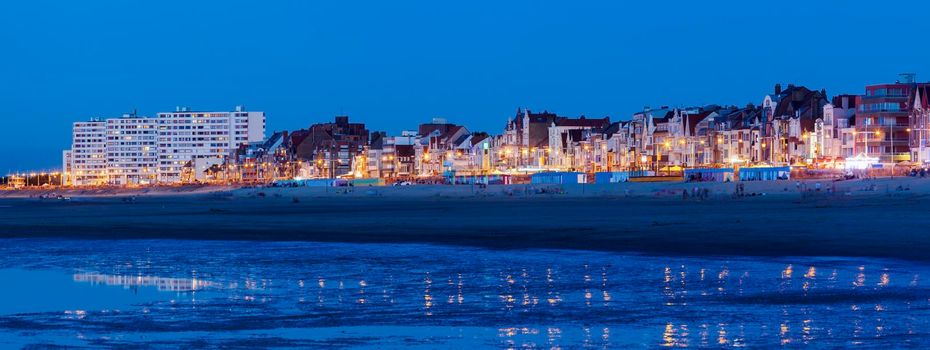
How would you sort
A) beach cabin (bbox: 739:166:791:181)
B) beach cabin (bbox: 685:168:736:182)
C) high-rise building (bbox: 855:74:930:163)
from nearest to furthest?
beach cabin (bbox: 739:166:791:181) < beach cabin (bbox: 685:168:736:182) < high-rise building (bbox: 855:74:930:163)

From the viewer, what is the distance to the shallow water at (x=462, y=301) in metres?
13.5

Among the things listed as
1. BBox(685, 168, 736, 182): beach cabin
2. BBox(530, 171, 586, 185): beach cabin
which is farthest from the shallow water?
BBox(530, 171, 586, 185): beach cabin

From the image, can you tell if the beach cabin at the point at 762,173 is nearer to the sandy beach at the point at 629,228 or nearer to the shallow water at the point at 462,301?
the sandy beach at the point at 629,228

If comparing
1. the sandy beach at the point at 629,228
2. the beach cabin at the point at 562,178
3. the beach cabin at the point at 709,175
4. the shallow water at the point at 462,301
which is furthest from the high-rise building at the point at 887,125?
the shallow water at the point at 462,301

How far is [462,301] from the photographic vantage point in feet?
55.6

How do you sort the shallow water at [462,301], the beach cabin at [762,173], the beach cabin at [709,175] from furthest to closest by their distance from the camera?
the beach cabin at [709,175]
the beach cabin at [762,173]
the shallow water at [462,301]

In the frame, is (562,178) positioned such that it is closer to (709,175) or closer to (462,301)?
(709,175)

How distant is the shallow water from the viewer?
13.5 metres

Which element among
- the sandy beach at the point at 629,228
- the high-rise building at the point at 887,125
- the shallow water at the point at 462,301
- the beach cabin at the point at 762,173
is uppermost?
the high-rise building at the point at 887,125

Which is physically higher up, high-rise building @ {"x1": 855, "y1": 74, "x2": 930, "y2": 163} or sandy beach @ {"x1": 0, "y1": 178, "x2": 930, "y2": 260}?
high-rise building @ {"x1": 855, "y1": 74, "x2": 930, "y2": 163}

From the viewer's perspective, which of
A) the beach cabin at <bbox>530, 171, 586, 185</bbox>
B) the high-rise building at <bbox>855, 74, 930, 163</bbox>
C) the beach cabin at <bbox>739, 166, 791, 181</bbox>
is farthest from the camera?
the beach cabin at <bbox>530, 171, 586, 185</bbox>

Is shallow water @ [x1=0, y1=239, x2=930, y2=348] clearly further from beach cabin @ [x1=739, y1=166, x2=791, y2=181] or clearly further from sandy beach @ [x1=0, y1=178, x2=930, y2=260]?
beach cabin @ [x1=739, y1=166, x2=791, y2=181]

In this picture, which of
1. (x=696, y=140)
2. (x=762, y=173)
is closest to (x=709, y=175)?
(x=762, y=173)

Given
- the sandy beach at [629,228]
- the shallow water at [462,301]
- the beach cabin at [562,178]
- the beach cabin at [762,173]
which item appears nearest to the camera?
the shallow water at [462,301]
